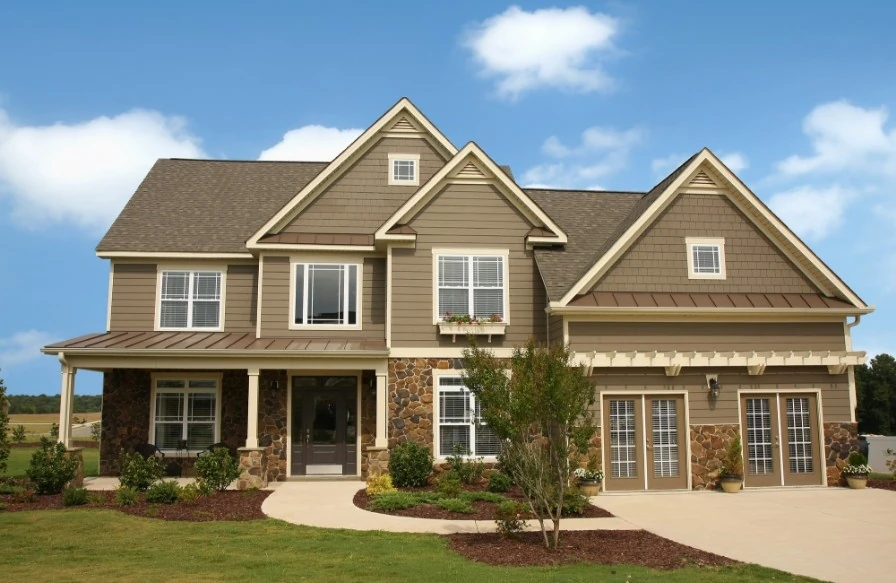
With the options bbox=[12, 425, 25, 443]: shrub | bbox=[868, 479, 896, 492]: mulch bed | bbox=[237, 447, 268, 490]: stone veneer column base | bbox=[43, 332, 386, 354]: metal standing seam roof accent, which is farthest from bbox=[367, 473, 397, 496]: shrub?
bbox=[12, 425, 25, 443]: shrub

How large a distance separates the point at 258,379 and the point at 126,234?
219 inches

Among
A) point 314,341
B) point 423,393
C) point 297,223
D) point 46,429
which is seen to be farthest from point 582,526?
point 46,429

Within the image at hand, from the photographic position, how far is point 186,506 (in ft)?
46.2

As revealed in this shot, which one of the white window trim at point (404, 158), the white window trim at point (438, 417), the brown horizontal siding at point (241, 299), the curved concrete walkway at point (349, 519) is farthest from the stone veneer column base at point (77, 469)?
the white window trim at point (404, 158)

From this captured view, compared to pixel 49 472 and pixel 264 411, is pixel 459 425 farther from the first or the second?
pixel 49 472

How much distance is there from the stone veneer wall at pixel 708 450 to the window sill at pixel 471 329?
4.77m

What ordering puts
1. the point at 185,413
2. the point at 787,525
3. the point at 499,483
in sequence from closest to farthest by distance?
the point at 787,525, the point at 499,483, the point at 185,413

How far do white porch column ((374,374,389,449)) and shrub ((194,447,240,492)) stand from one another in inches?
121

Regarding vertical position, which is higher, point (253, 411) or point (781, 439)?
point (253, 411)

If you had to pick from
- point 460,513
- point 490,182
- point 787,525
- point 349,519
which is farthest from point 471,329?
point 787,525

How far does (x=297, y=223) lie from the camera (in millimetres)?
19109

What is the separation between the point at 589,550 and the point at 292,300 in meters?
10.6

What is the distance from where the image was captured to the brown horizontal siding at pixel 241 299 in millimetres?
19438

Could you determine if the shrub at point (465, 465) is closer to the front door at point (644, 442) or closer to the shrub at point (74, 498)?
the front door at point (644, 442)
